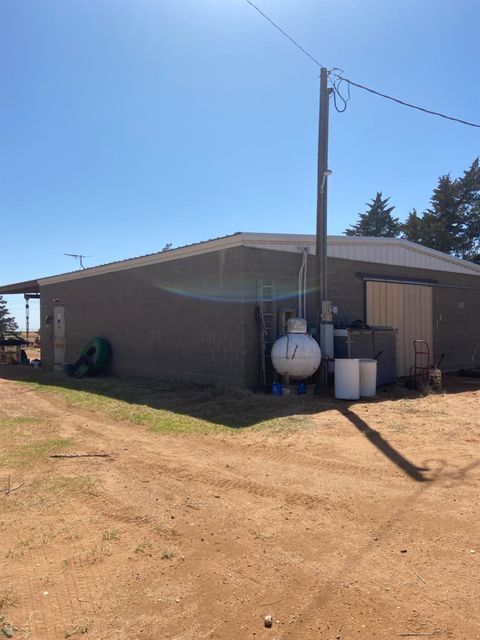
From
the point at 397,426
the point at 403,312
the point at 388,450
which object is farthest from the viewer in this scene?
the point at 403,312

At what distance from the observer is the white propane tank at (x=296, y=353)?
10.5 m

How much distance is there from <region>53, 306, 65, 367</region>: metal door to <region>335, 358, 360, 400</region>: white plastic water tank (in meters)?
12.6

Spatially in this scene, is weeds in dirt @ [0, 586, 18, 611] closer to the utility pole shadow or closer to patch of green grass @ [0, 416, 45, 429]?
the utility pole shadow

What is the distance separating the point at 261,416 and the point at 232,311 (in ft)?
10.4

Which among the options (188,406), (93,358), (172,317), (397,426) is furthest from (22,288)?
(397,426)

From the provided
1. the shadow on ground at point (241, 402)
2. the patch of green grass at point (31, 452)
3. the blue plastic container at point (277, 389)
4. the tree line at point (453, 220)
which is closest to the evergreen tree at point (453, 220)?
the tree line at point (453, 220)

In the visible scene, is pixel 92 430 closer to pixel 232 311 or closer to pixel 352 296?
pixel 232 311

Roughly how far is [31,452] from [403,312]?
1183 centimetres

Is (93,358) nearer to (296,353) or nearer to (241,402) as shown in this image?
(241,402)

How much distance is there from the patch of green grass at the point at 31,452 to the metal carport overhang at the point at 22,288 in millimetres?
15074

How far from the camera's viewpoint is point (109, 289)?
642 inches

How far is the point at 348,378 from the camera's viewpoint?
410 inches

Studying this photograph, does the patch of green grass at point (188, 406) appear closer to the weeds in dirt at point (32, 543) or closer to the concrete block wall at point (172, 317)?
the concrete block wall at point (172, 317)

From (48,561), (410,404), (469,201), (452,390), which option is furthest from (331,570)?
(469,201)
